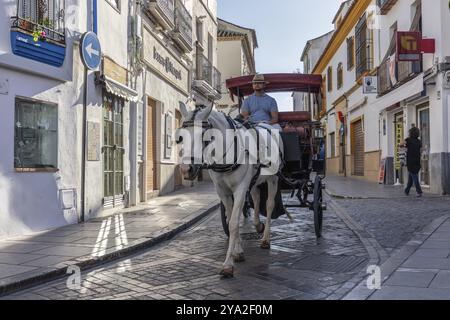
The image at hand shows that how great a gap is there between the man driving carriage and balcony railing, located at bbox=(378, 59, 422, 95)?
9138mm

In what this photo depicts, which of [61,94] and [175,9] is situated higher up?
[175,9]

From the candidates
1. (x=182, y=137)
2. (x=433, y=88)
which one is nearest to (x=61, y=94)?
(x=182, y=137)

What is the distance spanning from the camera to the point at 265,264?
5648mm

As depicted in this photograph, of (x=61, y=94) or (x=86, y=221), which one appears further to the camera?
(x=86, y=221)

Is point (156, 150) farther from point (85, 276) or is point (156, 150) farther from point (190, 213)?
point (85, 276)

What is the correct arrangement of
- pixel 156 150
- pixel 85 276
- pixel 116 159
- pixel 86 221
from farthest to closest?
pixel 156 150, pixel 116 159, pixel 86 221, pixel 85 276

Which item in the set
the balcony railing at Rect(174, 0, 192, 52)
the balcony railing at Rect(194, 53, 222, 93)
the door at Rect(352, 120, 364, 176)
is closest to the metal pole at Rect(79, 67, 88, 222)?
the balcony railing at Rect(174, 0, 192, 52)

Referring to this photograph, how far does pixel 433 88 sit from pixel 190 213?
26.8ft

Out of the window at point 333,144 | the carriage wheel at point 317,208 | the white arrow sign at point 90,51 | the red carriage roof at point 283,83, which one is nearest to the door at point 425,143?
the red carriage roof at point 283,83

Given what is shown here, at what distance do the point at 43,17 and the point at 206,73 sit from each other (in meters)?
14.7

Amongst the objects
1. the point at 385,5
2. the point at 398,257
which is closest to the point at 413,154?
the point at 385,5

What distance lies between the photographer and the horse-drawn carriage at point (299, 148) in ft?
22.7

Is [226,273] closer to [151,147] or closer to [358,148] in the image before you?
[151,147]

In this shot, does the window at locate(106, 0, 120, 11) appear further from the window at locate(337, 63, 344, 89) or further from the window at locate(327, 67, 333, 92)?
the window at locate(327, 67, 333, 92)
